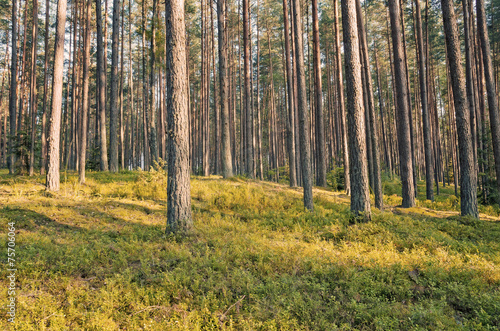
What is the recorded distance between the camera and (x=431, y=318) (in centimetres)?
380

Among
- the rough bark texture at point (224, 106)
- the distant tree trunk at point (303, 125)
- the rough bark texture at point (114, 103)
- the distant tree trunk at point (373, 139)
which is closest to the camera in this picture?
the distant tree trunk at point (303, 125)

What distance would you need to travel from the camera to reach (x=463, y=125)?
9289 millimetres

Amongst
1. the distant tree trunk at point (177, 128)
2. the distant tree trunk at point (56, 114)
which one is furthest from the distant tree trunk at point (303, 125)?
the distant tree trunk at point (56, 114)

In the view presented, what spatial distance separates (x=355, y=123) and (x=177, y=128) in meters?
5.32

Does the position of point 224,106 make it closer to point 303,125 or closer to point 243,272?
point 303,125

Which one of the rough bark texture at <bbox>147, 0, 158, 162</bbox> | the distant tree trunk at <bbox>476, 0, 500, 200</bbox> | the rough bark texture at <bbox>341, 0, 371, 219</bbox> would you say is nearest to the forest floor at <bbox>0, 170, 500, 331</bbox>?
the rough bark texture at <bbox>341, 0, 371, 219</bbox>

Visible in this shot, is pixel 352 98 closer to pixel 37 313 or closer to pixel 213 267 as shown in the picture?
pixel 213 267

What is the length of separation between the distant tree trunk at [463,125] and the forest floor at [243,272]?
1142 mm

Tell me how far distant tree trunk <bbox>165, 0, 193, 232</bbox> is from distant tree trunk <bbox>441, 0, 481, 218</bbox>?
30.7ft

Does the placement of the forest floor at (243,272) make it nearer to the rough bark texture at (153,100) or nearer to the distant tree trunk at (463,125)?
the distant tree trunk at (463,125)

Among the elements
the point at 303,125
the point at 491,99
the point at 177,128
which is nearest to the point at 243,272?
the point at 177,128

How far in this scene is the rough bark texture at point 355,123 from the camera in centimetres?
802

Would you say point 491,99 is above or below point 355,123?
above

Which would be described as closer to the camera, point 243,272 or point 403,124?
point 243,272
